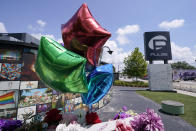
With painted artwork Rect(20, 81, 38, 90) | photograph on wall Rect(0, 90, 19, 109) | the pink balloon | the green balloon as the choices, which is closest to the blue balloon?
the pink balloon

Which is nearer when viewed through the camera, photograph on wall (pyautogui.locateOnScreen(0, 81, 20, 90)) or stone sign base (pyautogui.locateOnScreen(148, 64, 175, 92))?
photograph on wall (pyautogui.locateOnScreen(0, 81, 20, 90))

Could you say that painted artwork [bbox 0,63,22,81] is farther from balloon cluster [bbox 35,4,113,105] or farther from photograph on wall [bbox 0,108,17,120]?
balloon cluster [bbox 35,4,113,105]

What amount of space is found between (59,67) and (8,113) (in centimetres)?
380

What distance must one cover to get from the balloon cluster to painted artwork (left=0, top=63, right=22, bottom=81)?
3.05m

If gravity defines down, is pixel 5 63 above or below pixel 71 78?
above

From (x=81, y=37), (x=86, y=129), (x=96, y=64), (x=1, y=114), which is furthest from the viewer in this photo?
(x=1, y=114)

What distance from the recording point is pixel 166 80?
16.4 meters

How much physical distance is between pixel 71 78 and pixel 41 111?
12.8ft

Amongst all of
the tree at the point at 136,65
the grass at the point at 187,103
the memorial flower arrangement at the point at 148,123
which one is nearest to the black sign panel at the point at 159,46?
the tree at the point at 136,65

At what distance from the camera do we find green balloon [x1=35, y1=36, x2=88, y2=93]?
3.78 feet

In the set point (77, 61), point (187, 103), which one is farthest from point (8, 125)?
point (187, 103)

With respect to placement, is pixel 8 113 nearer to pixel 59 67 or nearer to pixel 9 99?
pixel 9 99

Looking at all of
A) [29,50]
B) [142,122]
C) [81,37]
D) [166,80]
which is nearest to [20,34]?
[29,50]

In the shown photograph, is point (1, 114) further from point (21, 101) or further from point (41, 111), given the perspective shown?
point (41, 111)
